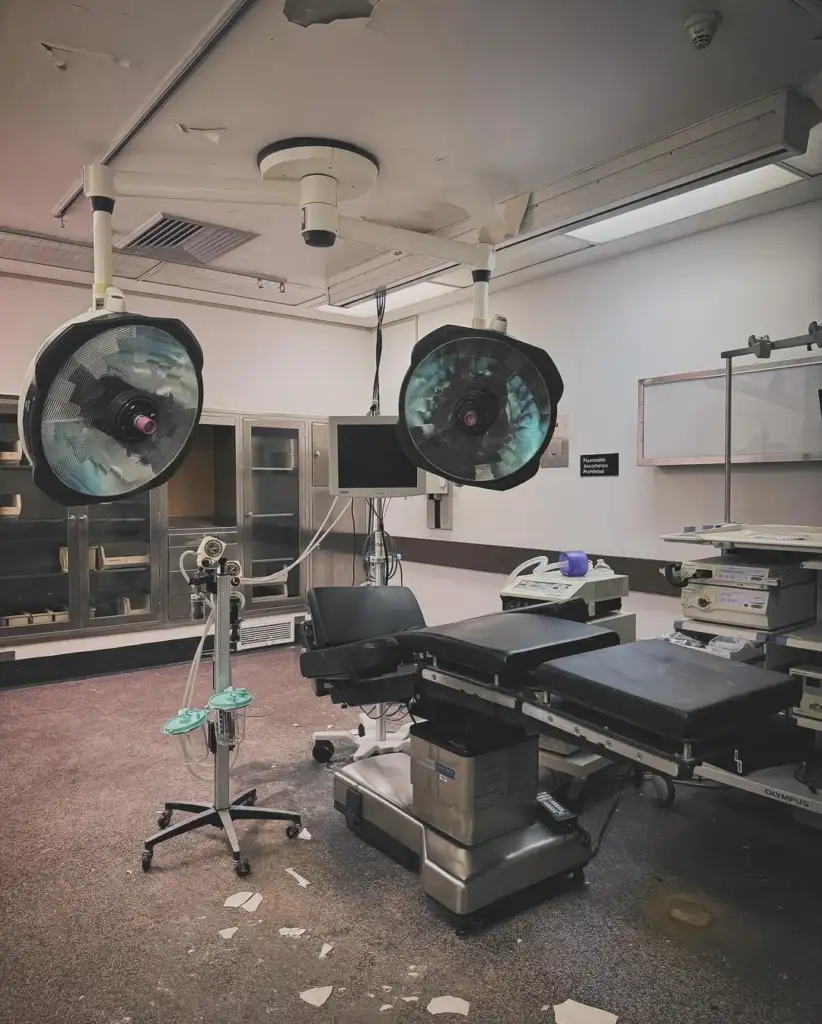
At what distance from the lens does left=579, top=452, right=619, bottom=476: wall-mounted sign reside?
161 inches

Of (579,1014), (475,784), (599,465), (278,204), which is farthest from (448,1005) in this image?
(599,465)

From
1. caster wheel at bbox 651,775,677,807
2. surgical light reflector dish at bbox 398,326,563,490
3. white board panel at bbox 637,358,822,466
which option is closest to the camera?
surgical light reflector dish at bbox 398,326,563,490

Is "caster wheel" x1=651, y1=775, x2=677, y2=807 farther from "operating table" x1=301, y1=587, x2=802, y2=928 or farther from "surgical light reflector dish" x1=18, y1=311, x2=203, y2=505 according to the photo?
"surgical light reflector dish" x1=18, y1=311, x2=203, y2=505

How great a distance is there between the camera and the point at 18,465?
446cm

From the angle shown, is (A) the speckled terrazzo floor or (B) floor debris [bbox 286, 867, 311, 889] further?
(B) floor debris [bbox 286, 867, 311, 889]

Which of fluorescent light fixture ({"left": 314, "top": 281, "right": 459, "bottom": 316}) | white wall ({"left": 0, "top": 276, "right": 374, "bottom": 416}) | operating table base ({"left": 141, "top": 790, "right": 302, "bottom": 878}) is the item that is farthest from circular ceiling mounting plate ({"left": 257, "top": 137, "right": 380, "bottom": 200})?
operating table base ({"left": 141, "top": 790, "right": 302, "bottom": 878})

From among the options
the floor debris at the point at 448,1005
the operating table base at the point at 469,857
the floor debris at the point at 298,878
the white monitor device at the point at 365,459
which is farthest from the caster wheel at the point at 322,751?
the floor debris at the point at 448,1005

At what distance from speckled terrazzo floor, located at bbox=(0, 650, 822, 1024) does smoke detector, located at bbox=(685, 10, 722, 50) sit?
2575 millimetres

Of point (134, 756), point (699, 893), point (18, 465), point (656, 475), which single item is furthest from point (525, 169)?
point (18, 465)

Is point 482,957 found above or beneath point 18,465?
beneath

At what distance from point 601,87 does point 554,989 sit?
8.80 ft

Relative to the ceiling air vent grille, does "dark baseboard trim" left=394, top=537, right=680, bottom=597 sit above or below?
below

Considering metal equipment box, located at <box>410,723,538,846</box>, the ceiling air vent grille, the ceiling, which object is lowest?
metal equipment box, located at <box>410,723,538,846</box>

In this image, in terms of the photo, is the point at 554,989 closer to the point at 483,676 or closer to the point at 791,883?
the point at 483,676
